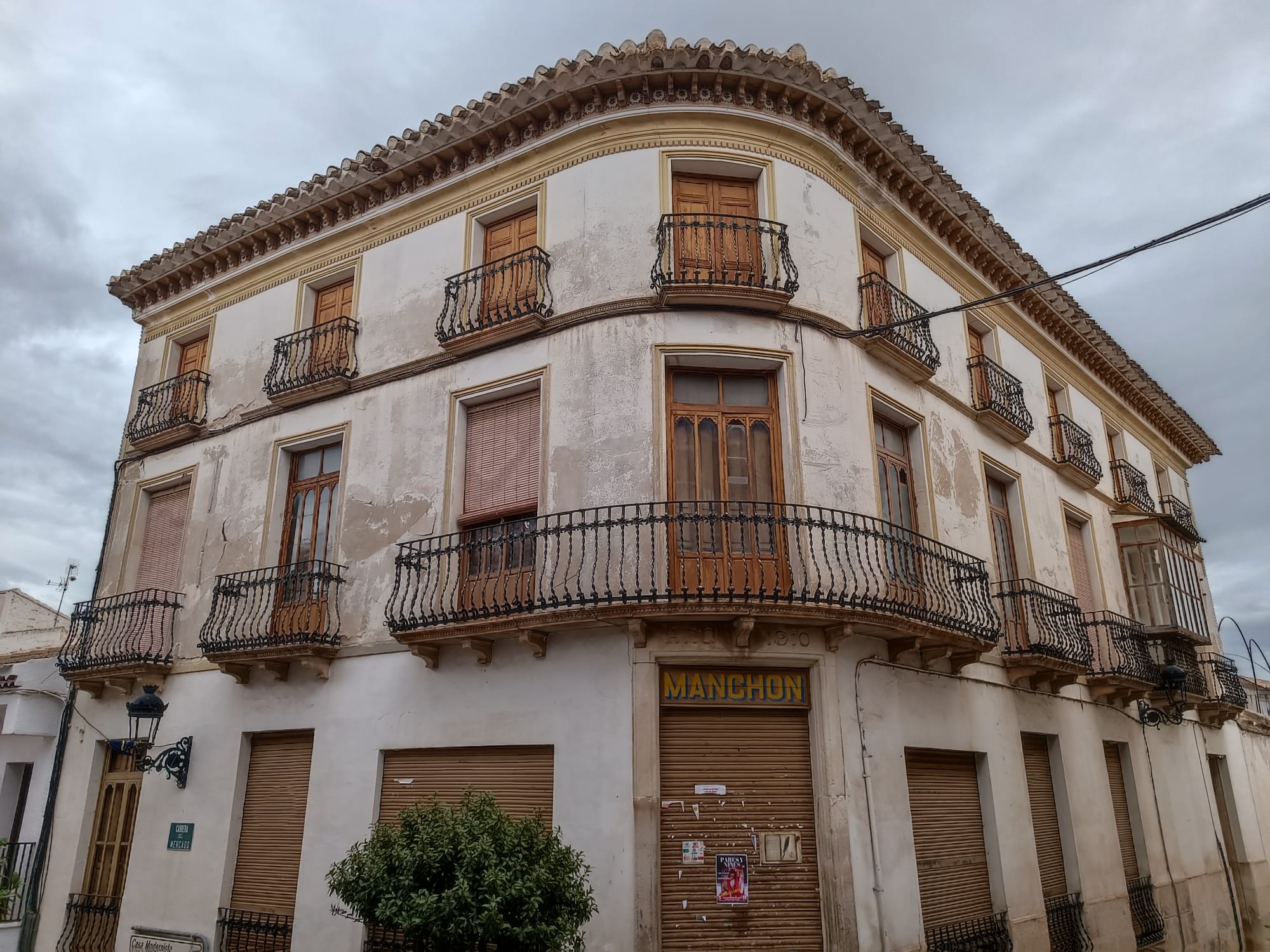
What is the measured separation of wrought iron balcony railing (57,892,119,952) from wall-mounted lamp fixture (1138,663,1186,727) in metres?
15.7

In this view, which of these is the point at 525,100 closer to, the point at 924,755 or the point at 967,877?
the point at 924,755

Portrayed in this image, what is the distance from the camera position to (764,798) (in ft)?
29.1

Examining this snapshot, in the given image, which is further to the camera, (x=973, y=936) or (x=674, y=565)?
(x=973, y=936)

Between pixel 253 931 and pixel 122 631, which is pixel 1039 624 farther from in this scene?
pixel 122 631

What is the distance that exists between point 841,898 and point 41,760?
479 inches

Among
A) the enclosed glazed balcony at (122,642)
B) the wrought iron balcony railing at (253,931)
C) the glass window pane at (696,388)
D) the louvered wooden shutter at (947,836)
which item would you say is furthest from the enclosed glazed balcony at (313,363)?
the louvered wooden shutter at (947,836)

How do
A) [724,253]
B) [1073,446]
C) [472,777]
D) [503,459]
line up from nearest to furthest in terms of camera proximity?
[472,777]
[724,253]
[503,459]
[1073,446]

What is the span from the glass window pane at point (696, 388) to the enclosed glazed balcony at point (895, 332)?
6.52 feet

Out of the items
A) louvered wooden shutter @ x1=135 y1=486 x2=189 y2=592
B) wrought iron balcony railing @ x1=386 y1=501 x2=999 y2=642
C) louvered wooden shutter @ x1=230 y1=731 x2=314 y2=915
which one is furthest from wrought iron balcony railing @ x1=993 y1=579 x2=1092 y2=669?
louvered wooden shutter @ x1=135 y1=486 x2=189 y2=592

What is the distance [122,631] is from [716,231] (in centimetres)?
1009

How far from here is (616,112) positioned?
11.2 meters

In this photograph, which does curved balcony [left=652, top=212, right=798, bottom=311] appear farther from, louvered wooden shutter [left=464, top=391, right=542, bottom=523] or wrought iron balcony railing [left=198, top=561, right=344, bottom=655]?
wrought iron balcony railing [left=198, top=561, right=344, bottom=655]

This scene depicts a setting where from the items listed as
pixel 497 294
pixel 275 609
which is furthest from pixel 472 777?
pixel 497 294

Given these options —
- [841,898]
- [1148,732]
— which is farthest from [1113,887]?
[841,898]
